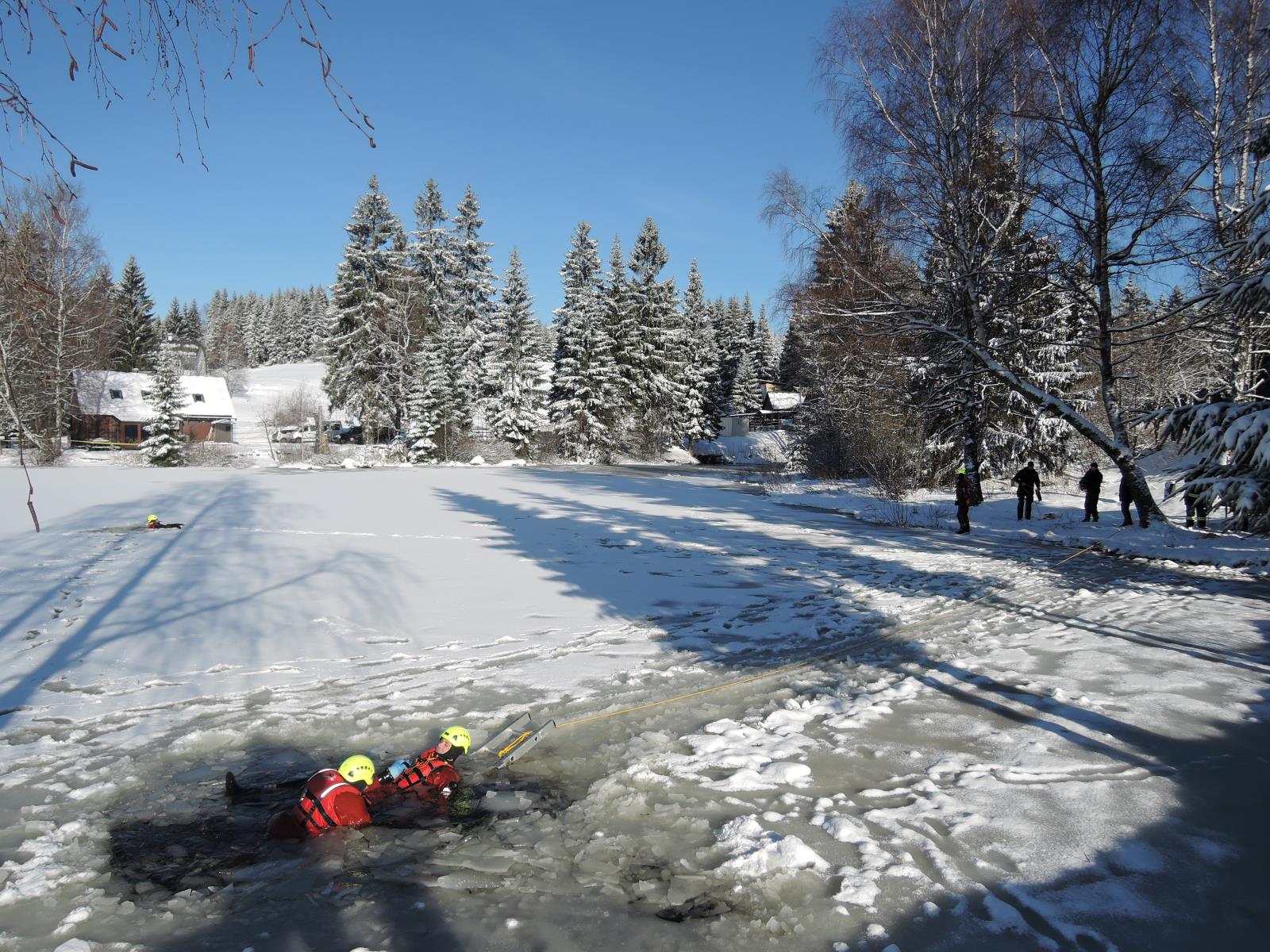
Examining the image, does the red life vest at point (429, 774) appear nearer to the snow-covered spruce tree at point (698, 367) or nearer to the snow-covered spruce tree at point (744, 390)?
the snow-covered spruce tree at point (698, 367)

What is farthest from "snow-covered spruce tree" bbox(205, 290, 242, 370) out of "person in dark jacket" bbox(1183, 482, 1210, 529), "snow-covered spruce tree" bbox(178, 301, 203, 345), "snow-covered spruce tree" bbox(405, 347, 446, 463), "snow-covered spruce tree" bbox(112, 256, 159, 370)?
"person in dark jacket" bbox(1183, 482, 1210, 529)

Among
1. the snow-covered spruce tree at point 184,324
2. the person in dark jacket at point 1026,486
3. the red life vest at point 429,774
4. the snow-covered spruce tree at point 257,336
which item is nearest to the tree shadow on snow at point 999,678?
the red life vest at point 429,774

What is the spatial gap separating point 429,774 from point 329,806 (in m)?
0.59

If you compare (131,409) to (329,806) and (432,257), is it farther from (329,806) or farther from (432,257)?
Result: (329,806)

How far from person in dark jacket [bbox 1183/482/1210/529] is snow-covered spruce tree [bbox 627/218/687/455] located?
116 feet

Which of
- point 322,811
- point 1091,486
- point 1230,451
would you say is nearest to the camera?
point 322,811

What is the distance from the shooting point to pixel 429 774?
13.6 feet

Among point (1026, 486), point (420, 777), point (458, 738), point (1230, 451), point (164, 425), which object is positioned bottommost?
point (420, 777)

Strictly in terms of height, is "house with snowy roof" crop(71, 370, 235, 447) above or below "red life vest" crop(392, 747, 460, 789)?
above

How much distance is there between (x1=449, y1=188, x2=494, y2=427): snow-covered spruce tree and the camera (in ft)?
152

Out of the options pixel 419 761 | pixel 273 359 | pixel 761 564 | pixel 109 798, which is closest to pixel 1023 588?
pixel 761 564

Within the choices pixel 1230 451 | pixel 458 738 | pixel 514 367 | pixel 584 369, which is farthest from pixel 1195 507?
pixel 514 367

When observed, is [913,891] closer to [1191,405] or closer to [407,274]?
[1191,405]

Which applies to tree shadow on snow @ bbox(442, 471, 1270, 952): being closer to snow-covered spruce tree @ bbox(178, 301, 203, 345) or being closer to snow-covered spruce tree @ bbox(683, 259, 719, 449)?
snow-covered spruce tree @ bbox(683, 259, 719, 449)
